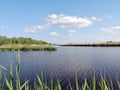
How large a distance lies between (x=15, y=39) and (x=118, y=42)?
155 feet

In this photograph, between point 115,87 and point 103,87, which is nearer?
point 103,87

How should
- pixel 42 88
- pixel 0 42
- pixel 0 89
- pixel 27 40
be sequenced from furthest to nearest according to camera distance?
pixel 27 40
pixel 0 42
pixel 0 89
pixel 42 88

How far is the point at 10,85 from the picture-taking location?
2916 millimetres

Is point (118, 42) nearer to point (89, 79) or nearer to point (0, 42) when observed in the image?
point (0, 42)

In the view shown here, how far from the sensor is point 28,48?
6306 cm

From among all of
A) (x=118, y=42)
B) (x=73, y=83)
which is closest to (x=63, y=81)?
(x=73, y=83)

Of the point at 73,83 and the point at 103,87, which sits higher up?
the point at 103,87

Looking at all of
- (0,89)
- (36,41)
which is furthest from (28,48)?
(0,89)

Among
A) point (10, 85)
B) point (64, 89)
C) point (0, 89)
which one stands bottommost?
point (64, 89)

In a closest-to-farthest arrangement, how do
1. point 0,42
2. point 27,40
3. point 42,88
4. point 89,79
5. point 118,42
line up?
point 42,88 → point 89,79 → point 0,42 → point 118,42 → point 27,40

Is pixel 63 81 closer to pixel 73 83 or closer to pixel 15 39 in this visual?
pixel 73 83

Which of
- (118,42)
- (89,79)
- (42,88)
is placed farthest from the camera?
(118,42)

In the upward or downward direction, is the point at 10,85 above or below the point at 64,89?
above

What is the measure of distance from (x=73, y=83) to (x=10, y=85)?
14151 millimetres
